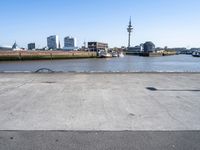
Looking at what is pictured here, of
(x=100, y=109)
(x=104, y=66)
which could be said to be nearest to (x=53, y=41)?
(x=104, y=66)

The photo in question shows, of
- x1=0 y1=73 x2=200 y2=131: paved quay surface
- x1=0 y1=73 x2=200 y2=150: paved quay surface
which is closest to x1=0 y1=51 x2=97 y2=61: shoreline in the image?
x1=0 y1=73 x2=200 y2=131: paved quay surface

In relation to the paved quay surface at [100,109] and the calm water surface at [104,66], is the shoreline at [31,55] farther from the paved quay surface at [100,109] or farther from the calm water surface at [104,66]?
the paved quay surface at [100,109]

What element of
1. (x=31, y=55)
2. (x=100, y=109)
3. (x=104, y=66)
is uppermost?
(x=100, y=109)

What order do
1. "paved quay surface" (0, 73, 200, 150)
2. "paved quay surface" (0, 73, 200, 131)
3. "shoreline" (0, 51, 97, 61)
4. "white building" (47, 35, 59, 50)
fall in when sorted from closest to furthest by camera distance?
"paved quay surface" (0, 73, 200, 150) → "paved quay surface" (0, 73, 200, 131) → "shoreline" (0, 51, 97, 61) → "white building" (47, 35, 59, 50)

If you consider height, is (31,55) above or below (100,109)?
below

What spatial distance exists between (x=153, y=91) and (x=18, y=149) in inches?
229

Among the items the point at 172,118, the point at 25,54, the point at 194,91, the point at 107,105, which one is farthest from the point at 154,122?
the point at 25,54

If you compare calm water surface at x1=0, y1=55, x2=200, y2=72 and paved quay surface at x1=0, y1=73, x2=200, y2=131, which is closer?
paved quay surface at x1=0, y1=73, x2=200, y2=131

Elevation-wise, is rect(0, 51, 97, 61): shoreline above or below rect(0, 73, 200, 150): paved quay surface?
below

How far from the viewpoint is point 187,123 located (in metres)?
5.06

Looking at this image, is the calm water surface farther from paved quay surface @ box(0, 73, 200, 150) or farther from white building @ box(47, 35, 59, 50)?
white building @ box(47, 35, 59, 50)

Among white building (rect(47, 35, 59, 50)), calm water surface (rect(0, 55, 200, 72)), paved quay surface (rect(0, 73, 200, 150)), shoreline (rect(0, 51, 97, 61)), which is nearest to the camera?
paved quay surface (rect(0, 73, 200, 150))

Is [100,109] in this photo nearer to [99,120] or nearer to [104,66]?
[99,120]

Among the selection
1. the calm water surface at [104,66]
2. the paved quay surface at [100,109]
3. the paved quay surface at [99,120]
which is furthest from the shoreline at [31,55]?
the paved quay surface at [99,120]
